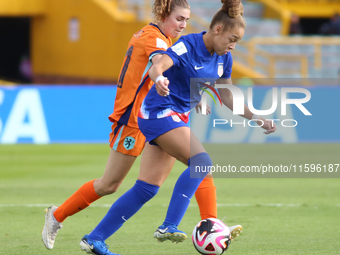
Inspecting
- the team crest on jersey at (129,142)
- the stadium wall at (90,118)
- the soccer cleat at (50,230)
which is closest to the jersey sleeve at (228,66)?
the team crest on jersey at (129,142)

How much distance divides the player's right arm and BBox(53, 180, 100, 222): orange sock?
1273mm

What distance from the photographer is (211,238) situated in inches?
162

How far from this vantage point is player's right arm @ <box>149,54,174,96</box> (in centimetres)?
388

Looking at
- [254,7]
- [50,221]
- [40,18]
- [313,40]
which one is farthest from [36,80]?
[50,221]

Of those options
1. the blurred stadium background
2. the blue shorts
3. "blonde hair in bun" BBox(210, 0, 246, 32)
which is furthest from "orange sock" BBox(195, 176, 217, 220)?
the blurred stadium background

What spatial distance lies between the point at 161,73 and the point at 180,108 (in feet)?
1.41

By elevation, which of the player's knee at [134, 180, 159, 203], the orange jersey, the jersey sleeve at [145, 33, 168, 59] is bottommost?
the player's knee at [134, 180, 159, 203]

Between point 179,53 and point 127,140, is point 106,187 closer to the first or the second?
point 127,140

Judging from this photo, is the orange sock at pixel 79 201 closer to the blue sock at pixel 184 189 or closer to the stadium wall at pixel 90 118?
the blue sock at pixel 184 189

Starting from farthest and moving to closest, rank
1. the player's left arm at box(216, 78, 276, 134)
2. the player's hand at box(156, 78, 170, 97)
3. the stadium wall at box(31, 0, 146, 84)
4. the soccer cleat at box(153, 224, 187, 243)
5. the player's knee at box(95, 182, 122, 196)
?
the stadium wall at box(31, 0, 146, 84) < the player's knee at box(95, 182, 122, 196) < the player's left arm at box(216, 78, 276, 134) < the soccer cleat at box(153, 224, 187, 243) < the player's hand at box(156, 78, 170, 97)

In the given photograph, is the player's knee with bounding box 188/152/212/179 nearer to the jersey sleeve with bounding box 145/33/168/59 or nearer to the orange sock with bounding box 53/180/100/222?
the jersey sleeve with bounding box 145/33/168/59

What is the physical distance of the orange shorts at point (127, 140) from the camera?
4598 millimetres

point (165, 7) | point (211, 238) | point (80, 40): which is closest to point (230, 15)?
point (165, 7)

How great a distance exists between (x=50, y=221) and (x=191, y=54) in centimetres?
187
